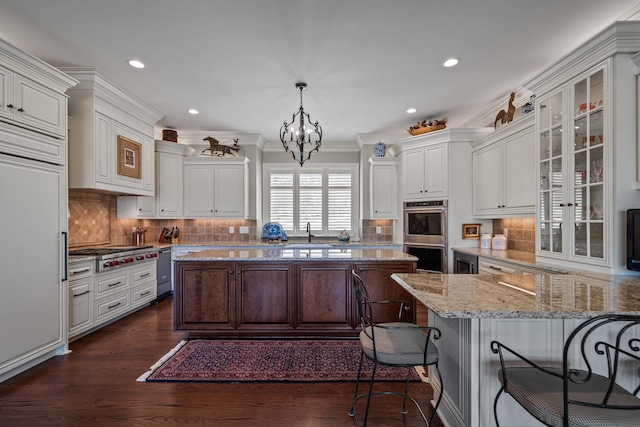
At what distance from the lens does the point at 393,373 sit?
7.57 feet

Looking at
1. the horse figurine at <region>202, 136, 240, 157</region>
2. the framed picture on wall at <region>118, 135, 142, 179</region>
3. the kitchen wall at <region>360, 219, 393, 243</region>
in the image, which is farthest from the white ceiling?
the kitchen wall at <region>360, 219, 393, 243</region>

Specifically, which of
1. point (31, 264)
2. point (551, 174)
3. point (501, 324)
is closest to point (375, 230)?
point (551, 174)

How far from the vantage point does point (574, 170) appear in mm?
2311

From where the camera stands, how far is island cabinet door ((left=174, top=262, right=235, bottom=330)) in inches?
113

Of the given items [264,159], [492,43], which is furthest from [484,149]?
[264,159]

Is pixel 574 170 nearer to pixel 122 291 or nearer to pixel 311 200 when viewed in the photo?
pixel 311 200

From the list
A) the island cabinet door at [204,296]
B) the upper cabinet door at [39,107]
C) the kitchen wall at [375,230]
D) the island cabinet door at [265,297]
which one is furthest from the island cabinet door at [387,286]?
the upper cabinet door at [39,107]

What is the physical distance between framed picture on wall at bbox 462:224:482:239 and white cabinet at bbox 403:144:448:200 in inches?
20.6

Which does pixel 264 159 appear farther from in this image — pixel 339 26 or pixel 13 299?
pixel 13 299

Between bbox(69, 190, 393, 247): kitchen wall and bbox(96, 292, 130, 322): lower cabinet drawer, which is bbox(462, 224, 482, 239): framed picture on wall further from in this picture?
bbox(96, 292, 130, 322): lower cabinet drawer

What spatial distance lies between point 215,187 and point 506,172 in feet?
14.2

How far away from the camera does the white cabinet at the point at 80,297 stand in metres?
2.83

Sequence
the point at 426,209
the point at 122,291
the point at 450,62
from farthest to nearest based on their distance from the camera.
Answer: the point at 426,209
the point at 122,291
the point at 450,62

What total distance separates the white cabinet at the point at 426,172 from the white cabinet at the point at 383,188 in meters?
0.42
